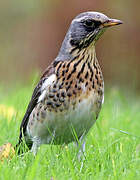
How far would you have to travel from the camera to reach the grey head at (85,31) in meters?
5.09

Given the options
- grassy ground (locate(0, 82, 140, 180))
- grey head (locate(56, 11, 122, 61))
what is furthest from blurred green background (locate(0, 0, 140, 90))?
grey head (locate(56, 11, 122, 61))

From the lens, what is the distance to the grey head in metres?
5.09

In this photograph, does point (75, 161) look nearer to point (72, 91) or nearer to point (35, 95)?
point (72, 91)

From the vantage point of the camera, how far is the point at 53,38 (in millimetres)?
13906

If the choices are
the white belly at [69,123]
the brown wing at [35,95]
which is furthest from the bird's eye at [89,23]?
the white belly at [69,123]

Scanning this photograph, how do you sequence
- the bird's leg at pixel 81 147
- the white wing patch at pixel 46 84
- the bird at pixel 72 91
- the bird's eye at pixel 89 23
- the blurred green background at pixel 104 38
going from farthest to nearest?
1. the blurred green background at pixel 104 38
2. the bird's eye at pixel 89 23
3. the white wing patch at pixel 46 84
4. the bird at pixel 72 91
5. the bird's leg at pixel 81 147

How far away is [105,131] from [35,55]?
32.0ft

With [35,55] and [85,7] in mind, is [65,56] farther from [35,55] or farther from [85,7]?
[35,55]

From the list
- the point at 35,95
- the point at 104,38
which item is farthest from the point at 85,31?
the point at 104,38

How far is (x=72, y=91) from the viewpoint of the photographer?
16.1 ft

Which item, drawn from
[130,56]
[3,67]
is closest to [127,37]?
[130,56]

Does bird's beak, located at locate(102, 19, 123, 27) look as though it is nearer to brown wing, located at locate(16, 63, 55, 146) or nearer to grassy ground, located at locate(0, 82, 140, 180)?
brown wing, located at locate(16, 63, 55, 146)

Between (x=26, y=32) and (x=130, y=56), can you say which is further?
(x=26, y=32)

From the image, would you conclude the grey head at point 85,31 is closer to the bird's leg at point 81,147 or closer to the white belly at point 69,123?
the white belly at point 69,123
